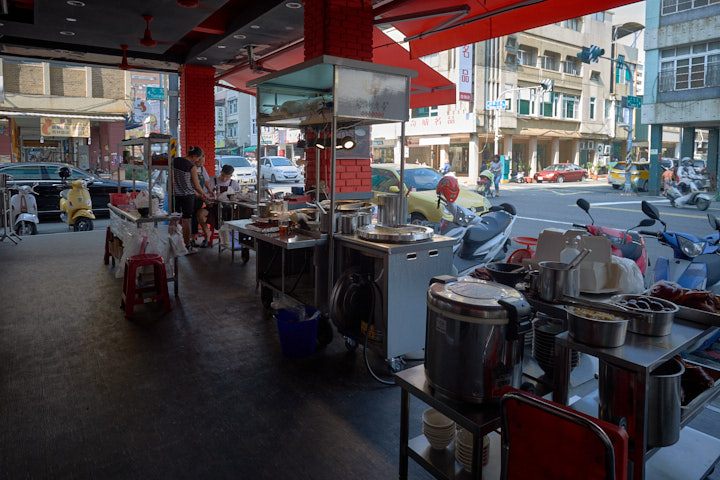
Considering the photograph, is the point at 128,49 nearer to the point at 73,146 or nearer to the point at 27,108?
the point at 27,108

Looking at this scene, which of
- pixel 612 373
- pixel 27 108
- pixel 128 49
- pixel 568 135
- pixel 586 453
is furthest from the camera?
pixel 568 135

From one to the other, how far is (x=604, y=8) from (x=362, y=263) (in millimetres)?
4361

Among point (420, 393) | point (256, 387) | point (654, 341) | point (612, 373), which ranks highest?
point (654, 341)

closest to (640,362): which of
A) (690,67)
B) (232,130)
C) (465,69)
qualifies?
(465,69)

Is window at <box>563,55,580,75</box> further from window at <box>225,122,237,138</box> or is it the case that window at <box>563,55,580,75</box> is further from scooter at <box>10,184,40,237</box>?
scooter at <box>10,184,40,237</box>

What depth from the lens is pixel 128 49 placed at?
31.6 feet

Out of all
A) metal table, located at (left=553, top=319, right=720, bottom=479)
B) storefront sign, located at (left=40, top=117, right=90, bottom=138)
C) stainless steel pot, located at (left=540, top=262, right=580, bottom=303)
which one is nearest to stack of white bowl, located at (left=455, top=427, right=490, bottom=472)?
metal table, located at (left=553, top=319, right=720, bottom=479)

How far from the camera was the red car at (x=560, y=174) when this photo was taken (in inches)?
1125

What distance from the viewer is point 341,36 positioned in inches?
229

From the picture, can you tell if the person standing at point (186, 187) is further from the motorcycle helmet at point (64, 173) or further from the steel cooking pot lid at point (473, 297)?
the steel cooking pot lid at point (473, 297)

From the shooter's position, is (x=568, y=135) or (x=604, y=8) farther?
(x=568, y=135)

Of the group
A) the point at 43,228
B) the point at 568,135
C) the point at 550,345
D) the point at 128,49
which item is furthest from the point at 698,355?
the point at 568,135

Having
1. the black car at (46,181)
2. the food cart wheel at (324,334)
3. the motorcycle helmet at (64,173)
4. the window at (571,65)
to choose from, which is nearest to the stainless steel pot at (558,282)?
the food cart wheel at (324,334)

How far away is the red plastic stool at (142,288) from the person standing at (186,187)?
2.55 metres
